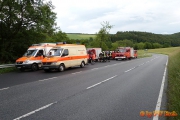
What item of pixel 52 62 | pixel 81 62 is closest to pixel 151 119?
pixel 52 62

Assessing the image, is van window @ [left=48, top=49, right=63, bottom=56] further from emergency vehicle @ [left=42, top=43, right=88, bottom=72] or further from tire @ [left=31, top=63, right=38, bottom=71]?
tire @ [left=31, top=63, right=38, bottom=71]

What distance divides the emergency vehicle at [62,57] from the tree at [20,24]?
21.2 ft

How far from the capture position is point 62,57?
671 inches

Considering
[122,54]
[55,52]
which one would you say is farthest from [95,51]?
[55,52]

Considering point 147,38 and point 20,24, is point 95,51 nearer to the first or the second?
point 20,24

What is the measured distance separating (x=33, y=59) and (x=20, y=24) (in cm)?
698

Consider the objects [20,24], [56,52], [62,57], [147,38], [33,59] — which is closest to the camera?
[62,57]

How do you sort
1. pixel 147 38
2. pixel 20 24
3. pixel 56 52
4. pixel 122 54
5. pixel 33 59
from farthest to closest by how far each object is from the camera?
pixel 147 38 → pixel 122 54 → pixel 20 24 → pixel 33 59 → pixel 56 52

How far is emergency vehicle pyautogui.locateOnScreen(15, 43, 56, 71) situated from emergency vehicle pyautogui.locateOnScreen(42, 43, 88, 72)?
1508 mm

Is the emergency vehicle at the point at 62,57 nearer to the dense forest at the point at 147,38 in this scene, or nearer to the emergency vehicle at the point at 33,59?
the emergency vehicle at the point at 33,59

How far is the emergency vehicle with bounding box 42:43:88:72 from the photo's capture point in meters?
16.4

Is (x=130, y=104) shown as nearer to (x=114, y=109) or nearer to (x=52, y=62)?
(x=114, y=109)

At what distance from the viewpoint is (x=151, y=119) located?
500 centimetres

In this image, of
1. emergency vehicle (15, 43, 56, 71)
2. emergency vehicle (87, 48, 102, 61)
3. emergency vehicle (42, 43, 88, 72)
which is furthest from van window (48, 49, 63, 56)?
emergency vehicle (87, 48, 102, 61)
